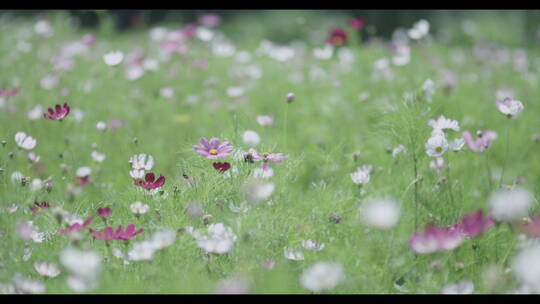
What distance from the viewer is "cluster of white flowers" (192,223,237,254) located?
1.07 m

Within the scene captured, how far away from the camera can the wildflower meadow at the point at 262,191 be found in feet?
3.46

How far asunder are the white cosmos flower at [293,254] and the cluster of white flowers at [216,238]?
0.12 m

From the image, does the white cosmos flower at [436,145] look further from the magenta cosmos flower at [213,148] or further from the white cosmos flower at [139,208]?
the white cosmos flower at [139,208]

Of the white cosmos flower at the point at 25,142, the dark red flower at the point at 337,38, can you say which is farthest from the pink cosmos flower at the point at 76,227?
the dark red flower at the point at 337,38

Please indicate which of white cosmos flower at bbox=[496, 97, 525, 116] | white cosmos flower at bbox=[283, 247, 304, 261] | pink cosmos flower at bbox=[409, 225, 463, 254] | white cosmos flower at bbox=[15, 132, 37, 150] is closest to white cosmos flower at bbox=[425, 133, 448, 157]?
white cosmos flower at bbox=[496, 97, 525, 116]

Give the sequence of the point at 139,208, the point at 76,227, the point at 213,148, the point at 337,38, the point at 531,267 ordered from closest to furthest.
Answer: the point at 531,267 < the point at 76,227 < the point at 139,208 < the point at 213,148 < the point at 337,38

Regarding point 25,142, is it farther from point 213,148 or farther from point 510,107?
point 510,107

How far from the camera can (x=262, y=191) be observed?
1100 millimetres

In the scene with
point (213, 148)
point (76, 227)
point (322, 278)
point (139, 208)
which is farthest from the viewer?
Answer: point (213, 148)

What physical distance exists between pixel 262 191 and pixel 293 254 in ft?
0.55

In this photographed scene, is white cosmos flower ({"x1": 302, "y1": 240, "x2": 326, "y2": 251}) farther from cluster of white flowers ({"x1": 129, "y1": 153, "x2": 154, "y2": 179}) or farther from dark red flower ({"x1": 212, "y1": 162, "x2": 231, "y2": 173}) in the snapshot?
cluster of white flowers ({"x1": 129, "y1": 153, "x2": 154, "y2": 179})

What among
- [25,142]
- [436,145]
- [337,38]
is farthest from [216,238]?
[337,38]

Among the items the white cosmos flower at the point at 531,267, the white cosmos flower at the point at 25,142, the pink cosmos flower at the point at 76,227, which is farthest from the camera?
the white cosmos flower at the point at 25,142

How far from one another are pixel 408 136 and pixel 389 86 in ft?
5.01
